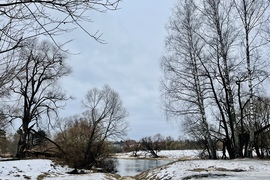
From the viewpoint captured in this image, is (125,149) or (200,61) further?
(125,149)

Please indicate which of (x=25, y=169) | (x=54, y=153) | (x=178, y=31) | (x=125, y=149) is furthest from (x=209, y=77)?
(x=125, y=149)

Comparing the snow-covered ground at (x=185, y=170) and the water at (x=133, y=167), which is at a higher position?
the snow-covered ground at (x=185, y=170)

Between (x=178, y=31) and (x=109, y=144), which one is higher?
(x=178, y=31)

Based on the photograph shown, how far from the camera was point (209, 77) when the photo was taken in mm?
15625

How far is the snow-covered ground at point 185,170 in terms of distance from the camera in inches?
358

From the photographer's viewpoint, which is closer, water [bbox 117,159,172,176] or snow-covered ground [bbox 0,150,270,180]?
snow-covered ground [bbox 0,150,270,180]

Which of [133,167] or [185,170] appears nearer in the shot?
[185,170]

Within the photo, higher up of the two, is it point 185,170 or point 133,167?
point 185,170

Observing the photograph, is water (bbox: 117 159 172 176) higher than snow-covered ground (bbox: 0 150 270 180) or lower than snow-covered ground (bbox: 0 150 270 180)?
lower

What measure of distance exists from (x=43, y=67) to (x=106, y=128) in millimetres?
9599

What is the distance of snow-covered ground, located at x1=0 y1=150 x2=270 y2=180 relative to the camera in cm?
909

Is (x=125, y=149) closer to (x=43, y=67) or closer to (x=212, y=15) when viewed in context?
(x=43, y=67)

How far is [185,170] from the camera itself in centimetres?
1080

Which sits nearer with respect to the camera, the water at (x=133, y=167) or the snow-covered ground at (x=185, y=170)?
the snow-covered ground at (x=185, y=170)
